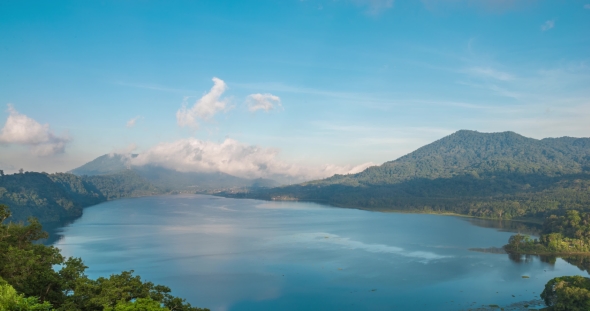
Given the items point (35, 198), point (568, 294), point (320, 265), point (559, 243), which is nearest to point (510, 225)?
point (559, 243)

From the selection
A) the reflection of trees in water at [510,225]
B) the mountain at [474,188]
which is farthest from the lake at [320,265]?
the mountain at [474,188]

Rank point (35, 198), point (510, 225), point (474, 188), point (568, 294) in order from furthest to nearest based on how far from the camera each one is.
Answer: point (474, 188) → point (35, 198) → point (510, 225) → point (568, 294)

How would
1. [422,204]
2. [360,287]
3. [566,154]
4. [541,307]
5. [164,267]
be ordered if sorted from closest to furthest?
[541,307], [360,287], [164,267], [422,204], [566,154]

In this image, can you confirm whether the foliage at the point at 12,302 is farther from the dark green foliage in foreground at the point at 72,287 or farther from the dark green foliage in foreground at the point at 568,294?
the dark green foliage in foreground at the point at 568,294

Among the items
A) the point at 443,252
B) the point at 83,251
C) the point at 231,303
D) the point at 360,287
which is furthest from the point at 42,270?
the point at 443,252

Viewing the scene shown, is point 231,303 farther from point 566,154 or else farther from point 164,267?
point 566,154

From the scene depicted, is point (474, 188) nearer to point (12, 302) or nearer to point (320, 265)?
point (320, 265)
